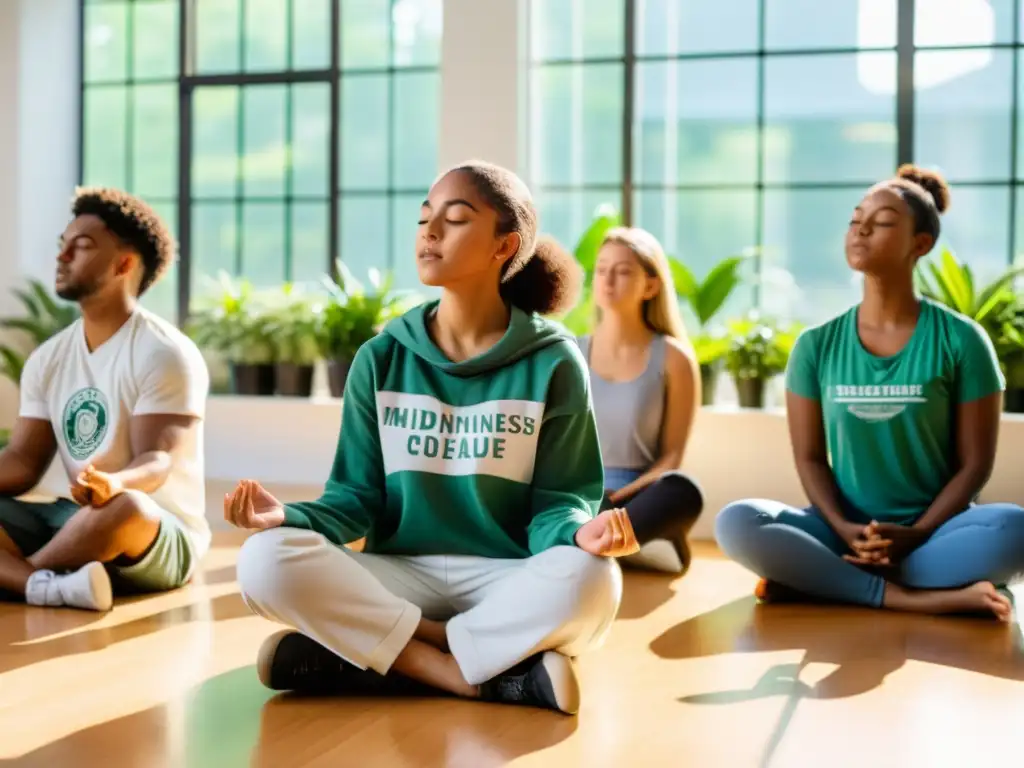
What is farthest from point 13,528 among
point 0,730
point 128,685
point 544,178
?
point 544,178

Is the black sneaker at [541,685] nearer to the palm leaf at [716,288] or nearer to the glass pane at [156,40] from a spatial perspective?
the palm leaf at [716,288]

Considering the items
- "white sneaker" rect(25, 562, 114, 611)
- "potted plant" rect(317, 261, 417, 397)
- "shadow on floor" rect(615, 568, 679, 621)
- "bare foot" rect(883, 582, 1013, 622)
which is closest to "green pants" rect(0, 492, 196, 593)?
"white sneaker" rect(25, 562, 114, 611)

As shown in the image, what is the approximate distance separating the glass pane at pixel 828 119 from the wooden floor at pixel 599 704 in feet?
9.85

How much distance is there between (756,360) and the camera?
5.32 metres

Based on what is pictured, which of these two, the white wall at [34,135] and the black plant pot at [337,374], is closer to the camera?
the black plant pot at [337,374]

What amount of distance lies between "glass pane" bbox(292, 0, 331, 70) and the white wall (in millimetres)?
1240

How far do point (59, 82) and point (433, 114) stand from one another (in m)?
2.00

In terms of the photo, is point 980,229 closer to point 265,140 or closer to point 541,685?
point 265,140

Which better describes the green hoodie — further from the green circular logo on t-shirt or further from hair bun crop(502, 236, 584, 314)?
the green circular logo on t-shirt

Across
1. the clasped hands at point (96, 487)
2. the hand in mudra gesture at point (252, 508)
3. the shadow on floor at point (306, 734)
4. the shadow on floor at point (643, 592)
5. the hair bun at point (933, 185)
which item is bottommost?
the shadow on floor at point (643, 592)

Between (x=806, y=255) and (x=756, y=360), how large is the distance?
86 centimetres

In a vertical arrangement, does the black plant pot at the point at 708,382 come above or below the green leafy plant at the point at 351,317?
below

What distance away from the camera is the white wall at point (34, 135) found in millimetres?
6664

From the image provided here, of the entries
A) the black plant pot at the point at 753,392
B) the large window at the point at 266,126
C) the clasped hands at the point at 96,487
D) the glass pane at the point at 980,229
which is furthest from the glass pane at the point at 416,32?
the clasped hands at the point at 96,487
